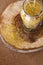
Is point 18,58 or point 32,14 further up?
point 32,14

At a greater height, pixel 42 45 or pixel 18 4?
pixel 18 4

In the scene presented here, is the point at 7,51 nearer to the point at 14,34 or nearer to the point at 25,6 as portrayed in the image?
the point at 14,34

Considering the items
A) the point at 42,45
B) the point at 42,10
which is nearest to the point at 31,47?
the point at 42,45

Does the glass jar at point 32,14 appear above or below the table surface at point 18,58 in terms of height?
above

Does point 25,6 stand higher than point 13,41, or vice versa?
point 25,6

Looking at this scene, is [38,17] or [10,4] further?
[10,4]

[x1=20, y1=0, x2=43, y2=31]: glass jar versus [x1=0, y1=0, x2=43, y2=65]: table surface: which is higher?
[x1=20, y1=0, x2=43, y2=31]: glass jar

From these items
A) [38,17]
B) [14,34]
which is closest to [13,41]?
[14,34]

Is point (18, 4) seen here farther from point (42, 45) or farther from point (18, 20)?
point (42, 45)
